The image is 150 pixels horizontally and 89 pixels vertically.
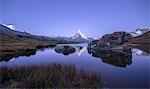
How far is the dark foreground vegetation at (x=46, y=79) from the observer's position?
27.0 ft

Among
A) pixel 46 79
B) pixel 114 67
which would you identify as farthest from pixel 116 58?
pixel 46 79

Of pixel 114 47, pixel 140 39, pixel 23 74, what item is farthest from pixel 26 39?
pixel 23 74

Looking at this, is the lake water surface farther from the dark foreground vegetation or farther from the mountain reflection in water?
the dark foreground vegetation

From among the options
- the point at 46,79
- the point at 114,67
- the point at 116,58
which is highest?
the point at 116,58

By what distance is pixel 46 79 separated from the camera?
28.0ft

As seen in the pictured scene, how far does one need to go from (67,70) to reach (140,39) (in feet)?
188

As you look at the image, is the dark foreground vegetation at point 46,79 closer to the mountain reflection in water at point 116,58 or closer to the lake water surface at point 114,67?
the lake water surface at point 114,67

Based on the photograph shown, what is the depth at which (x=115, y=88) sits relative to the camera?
8852mm

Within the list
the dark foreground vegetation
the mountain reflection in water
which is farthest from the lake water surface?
the dark foreground vegetation

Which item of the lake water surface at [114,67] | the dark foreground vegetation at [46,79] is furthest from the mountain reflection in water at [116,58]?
the dark foreground vegetation at [46,79]

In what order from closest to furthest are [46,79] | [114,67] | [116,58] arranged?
[46,79] → [114,67] → [116,58]

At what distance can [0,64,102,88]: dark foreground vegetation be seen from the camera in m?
8.24

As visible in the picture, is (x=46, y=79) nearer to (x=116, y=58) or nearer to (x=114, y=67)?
(x=114, y=67)

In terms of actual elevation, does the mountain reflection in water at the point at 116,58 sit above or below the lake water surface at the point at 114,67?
above
